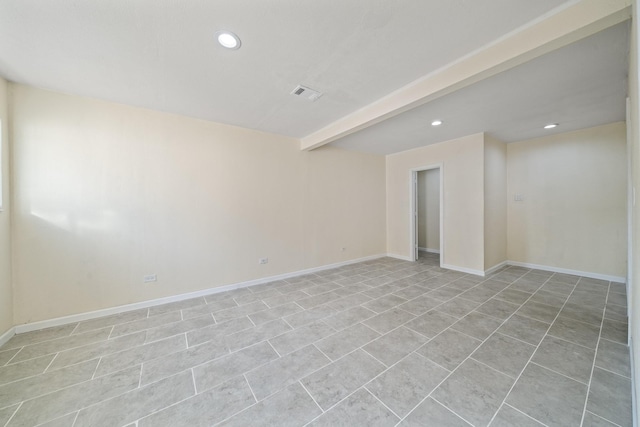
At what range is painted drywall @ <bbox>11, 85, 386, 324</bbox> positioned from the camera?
2.34 meters

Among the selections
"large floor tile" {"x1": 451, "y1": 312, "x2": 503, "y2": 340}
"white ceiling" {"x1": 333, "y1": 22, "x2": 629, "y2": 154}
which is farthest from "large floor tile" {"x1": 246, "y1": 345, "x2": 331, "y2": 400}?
"white ceiling" {"x1": 333, "y1": 22, "x2": 629, "y2": 154}

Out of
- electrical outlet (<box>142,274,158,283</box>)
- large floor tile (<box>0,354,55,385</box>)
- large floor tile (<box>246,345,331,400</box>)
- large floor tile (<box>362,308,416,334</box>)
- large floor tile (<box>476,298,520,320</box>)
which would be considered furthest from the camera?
electrical outlet (<box>142,274,158,283</box>)

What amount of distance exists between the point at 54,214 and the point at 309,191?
3390mm

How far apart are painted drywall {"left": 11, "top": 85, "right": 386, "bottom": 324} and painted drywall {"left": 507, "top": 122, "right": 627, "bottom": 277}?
13.8 ft

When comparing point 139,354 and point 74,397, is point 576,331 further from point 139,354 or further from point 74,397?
point 74,397

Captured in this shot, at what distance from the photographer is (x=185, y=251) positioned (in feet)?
10.2

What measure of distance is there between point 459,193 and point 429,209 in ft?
6.72

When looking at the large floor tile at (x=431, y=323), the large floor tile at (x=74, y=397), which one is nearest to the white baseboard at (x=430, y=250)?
the large floor tile at (x=431, y=323)

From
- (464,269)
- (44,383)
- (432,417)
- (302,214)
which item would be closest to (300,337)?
(432,417)

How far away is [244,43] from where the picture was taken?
170cm

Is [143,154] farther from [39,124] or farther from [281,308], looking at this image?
[281,308]

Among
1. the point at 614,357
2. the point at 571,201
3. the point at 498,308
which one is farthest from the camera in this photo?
the point at 571,201

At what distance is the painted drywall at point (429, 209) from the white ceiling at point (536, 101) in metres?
1.92

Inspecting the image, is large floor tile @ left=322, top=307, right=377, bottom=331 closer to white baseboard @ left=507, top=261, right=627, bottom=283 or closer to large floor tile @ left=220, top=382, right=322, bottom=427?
large floor tile @ left=220, top=382, right=322, bottom=427
